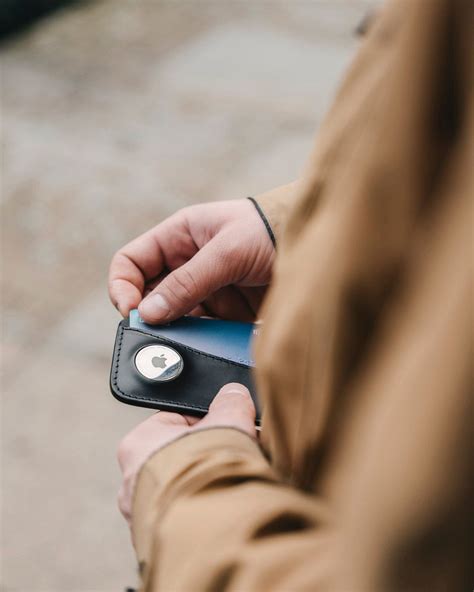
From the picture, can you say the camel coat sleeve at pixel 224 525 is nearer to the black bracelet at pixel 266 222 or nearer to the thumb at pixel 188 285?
the thumb at pixel 188 285

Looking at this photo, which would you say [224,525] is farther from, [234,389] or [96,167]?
[96,167]

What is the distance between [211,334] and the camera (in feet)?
3.68

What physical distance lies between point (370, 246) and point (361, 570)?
0.22m

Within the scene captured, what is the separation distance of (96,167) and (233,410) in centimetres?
258

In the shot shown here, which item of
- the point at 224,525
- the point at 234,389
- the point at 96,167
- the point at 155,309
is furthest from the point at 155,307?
the point at 96,167

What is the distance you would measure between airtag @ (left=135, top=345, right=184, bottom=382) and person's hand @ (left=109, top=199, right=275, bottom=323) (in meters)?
0.07

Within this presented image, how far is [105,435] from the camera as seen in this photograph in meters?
2.10

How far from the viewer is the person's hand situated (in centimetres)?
115

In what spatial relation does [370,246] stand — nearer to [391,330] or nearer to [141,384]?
[391,330]

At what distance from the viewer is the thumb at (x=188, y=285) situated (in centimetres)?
112

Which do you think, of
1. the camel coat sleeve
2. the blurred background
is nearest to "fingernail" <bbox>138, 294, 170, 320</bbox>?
the camel coat sleeve

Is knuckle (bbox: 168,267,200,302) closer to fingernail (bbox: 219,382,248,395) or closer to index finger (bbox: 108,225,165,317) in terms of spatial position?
index finger (bbox: 108,225,165,317)

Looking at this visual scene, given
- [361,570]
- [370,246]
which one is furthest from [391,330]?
[361,570]

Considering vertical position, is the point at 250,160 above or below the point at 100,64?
above
